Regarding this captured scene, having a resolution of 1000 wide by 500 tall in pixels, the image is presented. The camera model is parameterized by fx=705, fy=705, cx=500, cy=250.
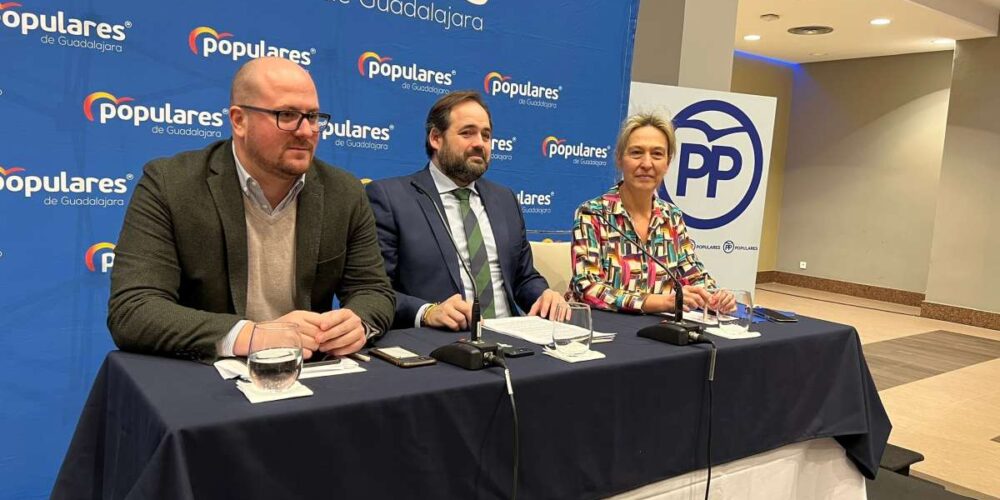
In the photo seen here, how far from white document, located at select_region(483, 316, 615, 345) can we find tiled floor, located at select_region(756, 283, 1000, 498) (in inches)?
89.8

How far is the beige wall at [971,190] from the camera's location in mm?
7098

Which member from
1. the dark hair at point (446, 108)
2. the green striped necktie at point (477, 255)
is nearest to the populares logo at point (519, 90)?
the dark hair at point (446, 108)

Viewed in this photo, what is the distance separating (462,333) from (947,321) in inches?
297

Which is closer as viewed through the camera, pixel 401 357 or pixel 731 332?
pixel 401 357

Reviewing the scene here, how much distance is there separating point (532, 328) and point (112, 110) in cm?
164

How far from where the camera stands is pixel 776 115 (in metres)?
9.41

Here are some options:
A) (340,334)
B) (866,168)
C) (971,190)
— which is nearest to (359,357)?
(340,334)

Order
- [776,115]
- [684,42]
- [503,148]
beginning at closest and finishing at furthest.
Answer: [503,148] → [684,42] → [776,115]

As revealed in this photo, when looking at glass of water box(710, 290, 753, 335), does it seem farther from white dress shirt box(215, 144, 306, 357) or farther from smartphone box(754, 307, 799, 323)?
white dress shirt box(215, 144, 306, 357)

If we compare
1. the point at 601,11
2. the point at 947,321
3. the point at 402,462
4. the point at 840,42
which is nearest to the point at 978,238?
the point at 947,321

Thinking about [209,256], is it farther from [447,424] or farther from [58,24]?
[58,24]

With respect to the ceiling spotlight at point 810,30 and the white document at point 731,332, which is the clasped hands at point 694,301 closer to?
the white document at point 731,332

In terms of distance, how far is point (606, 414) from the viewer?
58.6 inches

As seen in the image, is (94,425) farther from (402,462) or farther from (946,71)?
(946,71)
